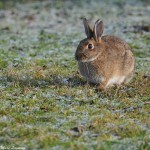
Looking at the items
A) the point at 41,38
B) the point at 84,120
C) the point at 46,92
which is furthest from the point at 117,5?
the point at 84,120

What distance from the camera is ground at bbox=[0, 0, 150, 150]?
622cm

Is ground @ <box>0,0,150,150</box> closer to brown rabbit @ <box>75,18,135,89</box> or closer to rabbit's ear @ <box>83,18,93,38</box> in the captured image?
brown rabbit @ <box>75,18,135,89</box>

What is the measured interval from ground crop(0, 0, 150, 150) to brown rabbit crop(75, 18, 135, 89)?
0.22m

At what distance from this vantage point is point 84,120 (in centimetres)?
695

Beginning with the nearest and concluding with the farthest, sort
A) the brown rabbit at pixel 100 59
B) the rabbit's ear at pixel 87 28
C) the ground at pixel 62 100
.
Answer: the ground at pixel 62 100 → the brown rabbit at pixel 100 59 → the rabbit's ear at pixel 87 28

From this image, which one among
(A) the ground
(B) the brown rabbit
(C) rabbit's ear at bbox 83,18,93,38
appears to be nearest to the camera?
(A) the ground

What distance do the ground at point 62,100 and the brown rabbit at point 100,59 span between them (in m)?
0.22

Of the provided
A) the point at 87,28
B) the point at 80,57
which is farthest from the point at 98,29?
the point at 80,57

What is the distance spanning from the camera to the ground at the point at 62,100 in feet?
20.4

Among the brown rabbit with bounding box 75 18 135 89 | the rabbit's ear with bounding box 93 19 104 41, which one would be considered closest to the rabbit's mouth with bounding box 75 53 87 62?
the brown rabbit with bounding box 75 18 135 89

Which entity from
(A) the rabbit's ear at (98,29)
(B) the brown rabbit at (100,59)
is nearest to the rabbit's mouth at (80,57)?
(B) the brown rabbit at (100,59)

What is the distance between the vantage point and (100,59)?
→ 28.3 feet

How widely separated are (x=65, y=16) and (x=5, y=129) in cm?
1272

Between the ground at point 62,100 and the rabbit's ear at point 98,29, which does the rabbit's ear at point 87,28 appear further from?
the ground at point 62,100
